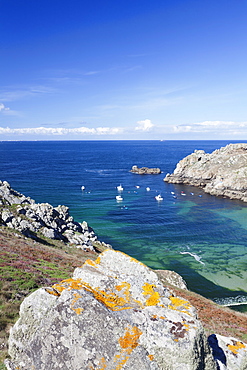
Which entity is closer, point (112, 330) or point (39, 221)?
point (112, 330)

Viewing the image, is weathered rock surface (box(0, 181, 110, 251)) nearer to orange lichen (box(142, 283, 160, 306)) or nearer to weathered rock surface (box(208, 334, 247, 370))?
orange lichen (box(142, 283, 160, 306))

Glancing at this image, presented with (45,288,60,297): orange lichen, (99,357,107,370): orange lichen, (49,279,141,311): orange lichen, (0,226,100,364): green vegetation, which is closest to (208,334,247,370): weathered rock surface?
(49,279,141,311): orange lichen

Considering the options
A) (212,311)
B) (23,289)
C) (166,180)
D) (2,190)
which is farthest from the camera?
Answer: (166,180)

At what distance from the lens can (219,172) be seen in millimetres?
122188

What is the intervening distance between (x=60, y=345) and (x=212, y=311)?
2084 centimetres

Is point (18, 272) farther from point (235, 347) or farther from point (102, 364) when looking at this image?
point (235, 347)

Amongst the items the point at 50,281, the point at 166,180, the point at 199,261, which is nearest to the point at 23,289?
the point at 50,281

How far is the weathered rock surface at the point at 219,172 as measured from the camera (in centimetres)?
10531

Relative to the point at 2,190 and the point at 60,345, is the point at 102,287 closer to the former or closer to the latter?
the point at 60,345

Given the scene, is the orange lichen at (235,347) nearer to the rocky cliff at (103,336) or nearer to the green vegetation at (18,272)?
the rocky cliff at (103,336)

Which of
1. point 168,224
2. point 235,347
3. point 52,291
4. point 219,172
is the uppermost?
point 52,291

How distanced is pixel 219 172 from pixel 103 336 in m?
125

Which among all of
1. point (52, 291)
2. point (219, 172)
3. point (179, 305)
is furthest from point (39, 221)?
point (219, 172)

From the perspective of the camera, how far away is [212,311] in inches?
934
